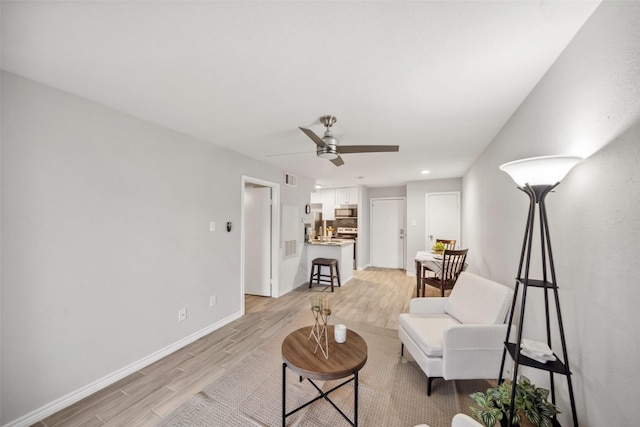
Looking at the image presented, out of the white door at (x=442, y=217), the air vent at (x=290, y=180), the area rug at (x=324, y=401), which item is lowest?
the area rug at (x=324, y=401)

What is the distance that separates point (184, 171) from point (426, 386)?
3.24 m

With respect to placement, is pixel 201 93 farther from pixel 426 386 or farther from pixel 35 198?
pixel 426 386

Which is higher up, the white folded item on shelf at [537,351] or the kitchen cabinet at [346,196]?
the kitchen cabinet at [346,196]

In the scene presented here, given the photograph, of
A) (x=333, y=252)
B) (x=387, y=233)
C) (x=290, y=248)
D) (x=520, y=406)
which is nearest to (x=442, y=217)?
(x=387, y=233)

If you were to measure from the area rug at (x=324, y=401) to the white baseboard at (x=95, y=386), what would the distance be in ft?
2.64

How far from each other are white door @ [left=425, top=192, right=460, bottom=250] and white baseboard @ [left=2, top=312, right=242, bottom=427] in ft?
17.3

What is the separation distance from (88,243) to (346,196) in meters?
5.69

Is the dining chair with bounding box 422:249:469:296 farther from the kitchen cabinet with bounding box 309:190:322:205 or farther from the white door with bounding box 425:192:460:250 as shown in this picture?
the kitchen cabinet with bounding box 309:190:322:205

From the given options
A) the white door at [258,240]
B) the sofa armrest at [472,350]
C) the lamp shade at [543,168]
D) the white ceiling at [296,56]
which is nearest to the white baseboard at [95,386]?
the white door at [258,240]

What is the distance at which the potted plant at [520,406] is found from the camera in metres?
1.21

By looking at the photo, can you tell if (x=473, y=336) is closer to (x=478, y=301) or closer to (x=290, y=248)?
(x=478, y=301)

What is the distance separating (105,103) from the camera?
2.08m

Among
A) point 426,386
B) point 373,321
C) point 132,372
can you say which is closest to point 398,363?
point 426,386

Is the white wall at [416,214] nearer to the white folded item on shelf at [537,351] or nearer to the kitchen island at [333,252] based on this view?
the kitchen island at [333,252]
